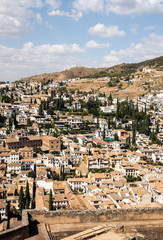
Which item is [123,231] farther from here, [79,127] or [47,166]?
[79,127]

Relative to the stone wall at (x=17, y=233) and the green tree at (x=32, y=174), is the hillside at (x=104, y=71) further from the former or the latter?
the stone wall at (x=17, y=233)

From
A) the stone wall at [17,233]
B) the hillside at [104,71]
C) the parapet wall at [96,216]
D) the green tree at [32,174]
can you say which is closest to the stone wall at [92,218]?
the parapet wall at [96,216]

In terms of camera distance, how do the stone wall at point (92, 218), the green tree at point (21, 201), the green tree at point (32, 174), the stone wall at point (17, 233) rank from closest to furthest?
1. the stone wall at point (17, 233)
2. the stone wall at point (92, 218)
3. the green tree at point (21, 201)
4. the green tree at point (32, 174)

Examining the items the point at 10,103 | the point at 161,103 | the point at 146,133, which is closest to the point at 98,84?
the point at 161,103

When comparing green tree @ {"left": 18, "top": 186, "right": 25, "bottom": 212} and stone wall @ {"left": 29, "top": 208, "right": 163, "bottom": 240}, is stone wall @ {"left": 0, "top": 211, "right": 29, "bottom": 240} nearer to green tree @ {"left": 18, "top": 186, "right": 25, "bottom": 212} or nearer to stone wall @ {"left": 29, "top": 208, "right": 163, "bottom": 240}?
stone wall @ {"left": 29, "top": 208, "right": 163, "bottom": 240}

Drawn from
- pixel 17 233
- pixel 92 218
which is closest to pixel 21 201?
pixel 92 218

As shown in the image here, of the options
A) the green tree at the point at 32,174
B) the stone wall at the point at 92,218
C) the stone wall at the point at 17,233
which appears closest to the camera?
the stone wall at the point at 17,233

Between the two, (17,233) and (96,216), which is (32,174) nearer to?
(96,216)

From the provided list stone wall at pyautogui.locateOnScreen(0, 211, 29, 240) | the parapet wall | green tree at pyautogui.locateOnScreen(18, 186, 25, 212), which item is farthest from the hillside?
stone wall at pyautogui.locateOnScreen(0, 211, 29, 240)
